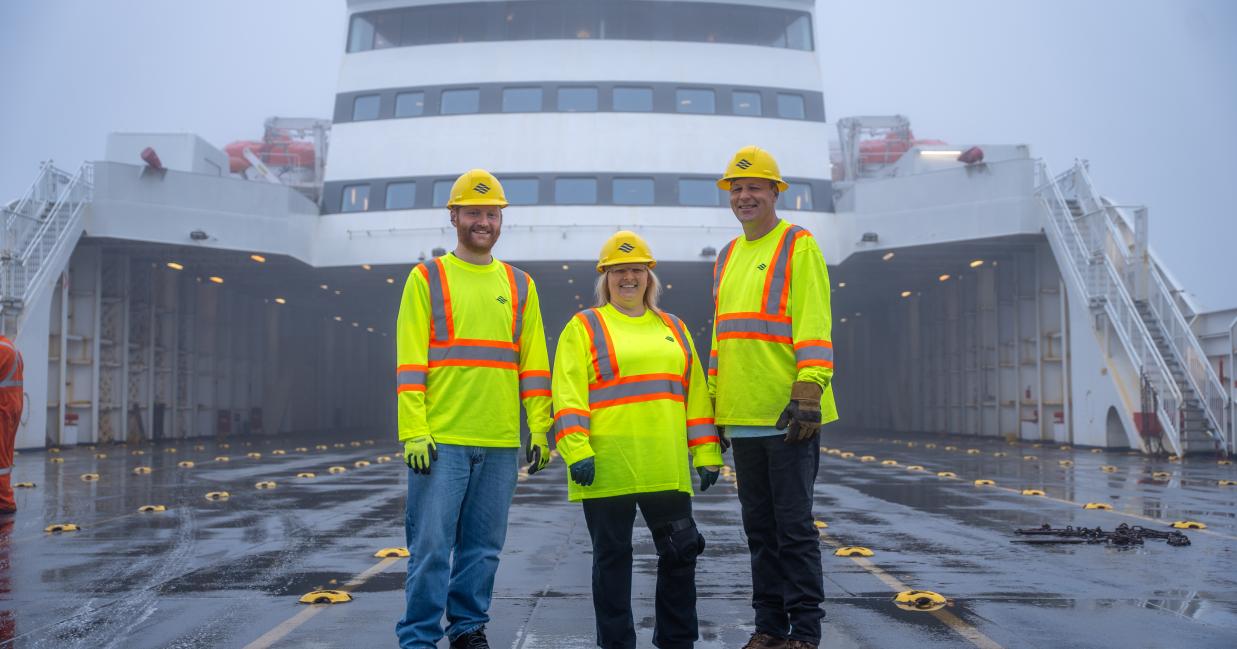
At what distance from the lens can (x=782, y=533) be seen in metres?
5.01

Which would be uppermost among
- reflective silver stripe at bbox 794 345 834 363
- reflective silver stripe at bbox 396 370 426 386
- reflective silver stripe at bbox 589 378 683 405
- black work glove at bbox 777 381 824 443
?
reflective silver stripe at bbox 794 345 834 363

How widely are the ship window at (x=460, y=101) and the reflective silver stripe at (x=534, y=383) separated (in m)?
24.9

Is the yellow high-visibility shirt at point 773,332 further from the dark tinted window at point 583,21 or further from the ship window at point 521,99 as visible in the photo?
the dark tinted window at point 583,21

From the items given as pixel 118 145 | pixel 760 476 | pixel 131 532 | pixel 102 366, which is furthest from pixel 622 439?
pixel 118 145

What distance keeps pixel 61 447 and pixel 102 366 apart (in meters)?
3.28

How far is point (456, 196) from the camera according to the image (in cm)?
536

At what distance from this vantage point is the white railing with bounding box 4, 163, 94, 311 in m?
23.0

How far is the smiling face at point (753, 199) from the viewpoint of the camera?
542cm

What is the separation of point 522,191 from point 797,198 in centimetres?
734

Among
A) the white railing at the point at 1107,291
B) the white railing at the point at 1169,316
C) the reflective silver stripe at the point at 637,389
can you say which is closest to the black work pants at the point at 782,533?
the reflective silver stripe at the point at 637,389

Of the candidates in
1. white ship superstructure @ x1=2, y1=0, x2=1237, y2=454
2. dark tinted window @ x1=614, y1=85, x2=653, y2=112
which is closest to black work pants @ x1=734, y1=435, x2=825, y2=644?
white ship superstructure @ x1=2, y1=0, x2=1237, y2=454

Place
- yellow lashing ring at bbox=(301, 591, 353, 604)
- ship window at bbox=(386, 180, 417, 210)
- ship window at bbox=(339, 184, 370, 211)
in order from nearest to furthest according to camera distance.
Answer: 1. yellow lashing ring at bbox=(301, 591, 353, 604)
2. ship window at bbox=(386, 180, 417, 210)
3. ship window at bbox=(339, 184, 370, 211)

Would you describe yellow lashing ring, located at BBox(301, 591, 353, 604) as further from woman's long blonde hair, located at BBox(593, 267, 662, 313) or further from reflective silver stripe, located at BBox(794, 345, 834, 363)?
reflective silver stripe, located at BBox(794, 345, 834, 363)

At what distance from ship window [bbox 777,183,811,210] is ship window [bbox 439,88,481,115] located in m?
8.60
